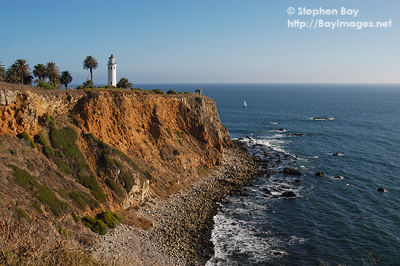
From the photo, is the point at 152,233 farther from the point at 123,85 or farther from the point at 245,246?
the point at 123,85

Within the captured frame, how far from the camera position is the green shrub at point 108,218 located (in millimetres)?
34469

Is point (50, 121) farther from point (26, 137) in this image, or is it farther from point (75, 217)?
point (75, 217)

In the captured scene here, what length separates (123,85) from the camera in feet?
255

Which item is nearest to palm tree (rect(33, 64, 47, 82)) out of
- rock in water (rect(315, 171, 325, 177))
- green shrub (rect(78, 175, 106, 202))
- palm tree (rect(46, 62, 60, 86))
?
palm tree (rect(46, 62, 60, 86))

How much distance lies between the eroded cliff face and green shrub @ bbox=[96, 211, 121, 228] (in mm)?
1939

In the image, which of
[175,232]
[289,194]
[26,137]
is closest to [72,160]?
[26,137]

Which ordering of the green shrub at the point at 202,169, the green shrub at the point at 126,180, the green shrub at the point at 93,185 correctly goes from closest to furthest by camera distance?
1. the green shrub at the point at 93,185
2. the green shrub at the point at 126,180
3. the green shrub at the point at 202,169

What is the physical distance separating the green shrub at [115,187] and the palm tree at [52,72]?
1307 inches

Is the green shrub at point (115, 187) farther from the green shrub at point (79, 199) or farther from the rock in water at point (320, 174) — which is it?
the rock in water at point (320, 174)

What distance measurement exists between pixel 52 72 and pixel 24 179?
125ft

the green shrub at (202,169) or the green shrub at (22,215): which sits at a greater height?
the green shrub at (22,215)

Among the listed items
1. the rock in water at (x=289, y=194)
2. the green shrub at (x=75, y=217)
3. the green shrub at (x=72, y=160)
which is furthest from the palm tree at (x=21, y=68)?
the rock in water at (x=289, y=194)

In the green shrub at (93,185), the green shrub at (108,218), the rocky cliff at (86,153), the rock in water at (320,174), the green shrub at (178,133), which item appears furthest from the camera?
the green shrub at (178,133)

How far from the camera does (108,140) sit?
150 feet
